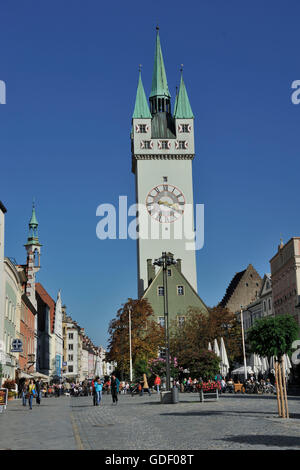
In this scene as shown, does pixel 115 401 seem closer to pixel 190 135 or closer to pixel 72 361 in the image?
pixel 190 135

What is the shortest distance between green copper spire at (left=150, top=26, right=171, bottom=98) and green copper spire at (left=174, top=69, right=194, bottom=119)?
341cm

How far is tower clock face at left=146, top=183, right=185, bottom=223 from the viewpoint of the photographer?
10481 cm

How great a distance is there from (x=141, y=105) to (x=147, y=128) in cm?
472

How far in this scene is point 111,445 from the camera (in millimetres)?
14039

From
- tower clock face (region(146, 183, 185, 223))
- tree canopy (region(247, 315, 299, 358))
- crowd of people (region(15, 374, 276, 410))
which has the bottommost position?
crowd of people (region(15, 374, 276, 410))

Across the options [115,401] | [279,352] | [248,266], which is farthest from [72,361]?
[279,352]

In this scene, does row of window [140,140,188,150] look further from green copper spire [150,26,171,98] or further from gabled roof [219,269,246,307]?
gabled roof [219,269,246,307]

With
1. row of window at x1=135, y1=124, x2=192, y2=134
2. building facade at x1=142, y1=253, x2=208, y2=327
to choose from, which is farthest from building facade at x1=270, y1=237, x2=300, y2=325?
row of window at x1=135, y1=124, x2=192, y2=134

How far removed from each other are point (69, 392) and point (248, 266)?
54.3 meters

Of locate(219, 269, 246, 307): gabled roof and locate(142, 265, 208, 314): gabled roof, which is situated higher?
locate(219, 269, 246, 307): gabled roof

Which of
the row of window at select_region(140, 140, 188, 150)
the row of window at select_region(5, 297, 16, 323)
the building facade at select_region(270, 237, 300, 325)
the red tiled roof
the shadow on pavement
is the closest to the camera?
the shadow on pavement

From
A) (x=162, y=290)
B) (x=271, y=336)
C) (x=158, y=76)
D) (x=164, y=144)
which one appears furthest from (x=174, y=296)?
(x=271, y=336)

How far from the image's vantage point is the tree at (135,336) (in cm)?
7700

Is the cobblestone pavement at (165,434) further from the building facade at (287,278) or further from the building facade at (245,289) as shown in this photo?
the building facade at (245,289)
